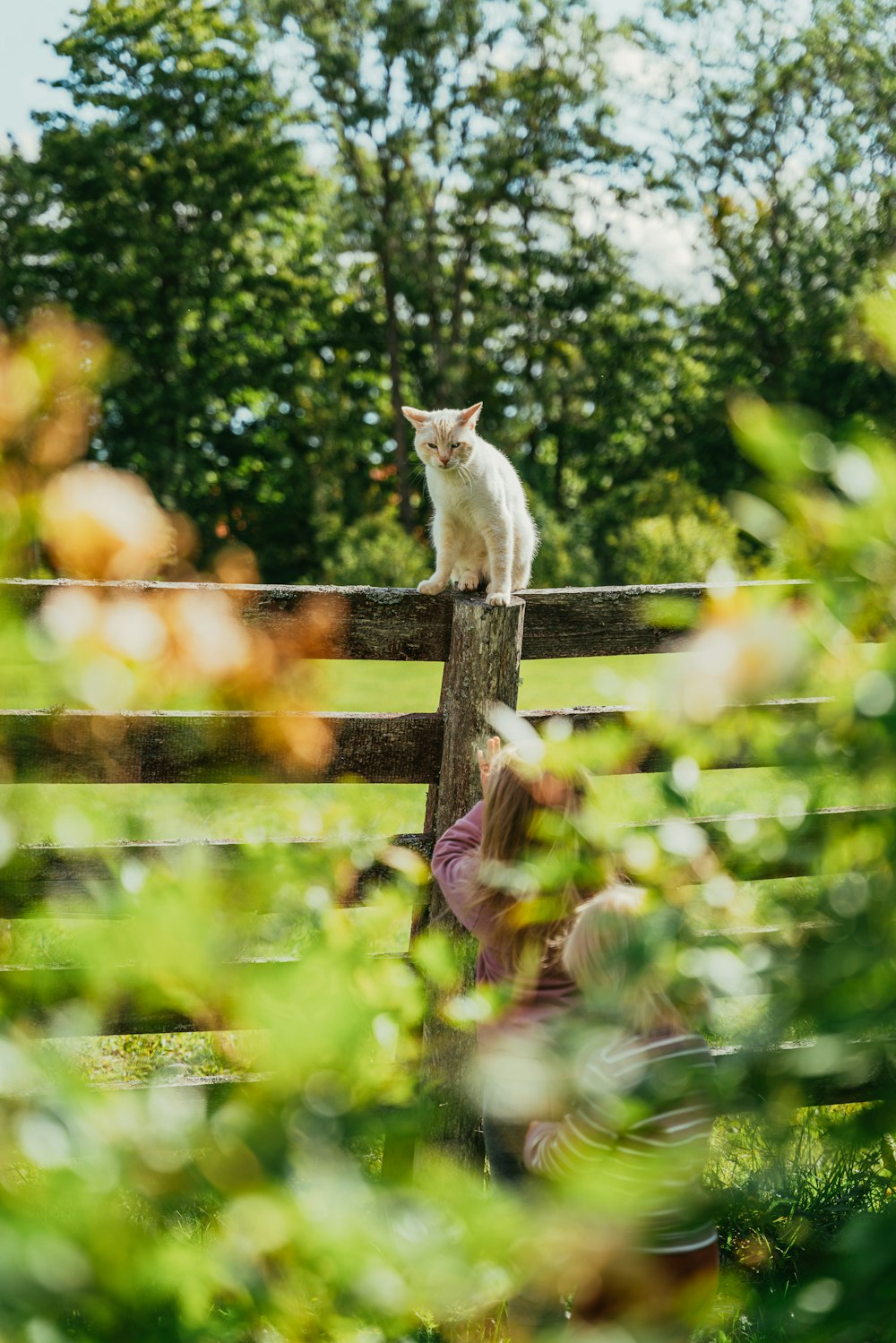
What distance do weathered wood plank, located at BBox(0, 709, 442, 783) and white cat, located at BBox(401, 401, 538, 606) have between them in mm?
588

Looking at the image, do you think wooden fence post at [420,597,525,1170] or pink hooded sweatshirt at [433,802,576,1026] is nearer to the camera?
pink hooded sweatshirt at [433,802,576,1026]

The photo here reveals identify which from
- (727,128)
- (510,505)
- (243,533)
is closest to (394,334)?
(243,533)

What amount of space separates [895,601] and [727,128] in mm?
23992

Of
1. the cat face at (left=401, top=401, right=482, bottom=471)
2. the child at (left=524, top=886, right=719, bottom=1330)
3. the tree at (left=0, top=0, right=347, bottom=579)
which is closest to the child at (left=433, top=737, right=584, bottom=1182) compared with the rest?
the child at (left=524, top=886, right=719, bottom=1330)

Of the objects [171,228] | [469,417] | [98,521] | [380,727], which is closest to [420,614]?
[380,727]

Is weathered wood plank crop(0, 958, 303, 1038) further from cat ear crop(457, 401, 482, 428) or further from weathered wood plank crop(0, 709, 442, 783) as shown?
cat ear crop(457, 401, 482, 428)

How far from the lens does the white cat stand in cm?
318

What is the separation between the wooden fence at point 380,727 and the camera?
2.33 metres

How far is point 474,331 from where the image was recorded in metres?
23.2

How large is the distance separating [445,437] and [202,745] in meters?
1.61

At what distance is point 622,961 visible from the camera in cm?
67

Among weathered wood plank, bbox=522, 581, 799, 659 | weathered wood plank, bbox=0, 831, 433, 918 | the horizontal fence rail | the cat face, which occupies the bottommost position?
weathered wood plank, bbox=0, 831, 433, 918

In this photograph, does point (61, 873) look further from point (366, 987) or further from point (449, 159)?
point (449, 159)

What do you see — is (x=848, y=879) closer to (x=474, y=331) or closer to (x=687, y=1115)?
(x=687, y=1115)
